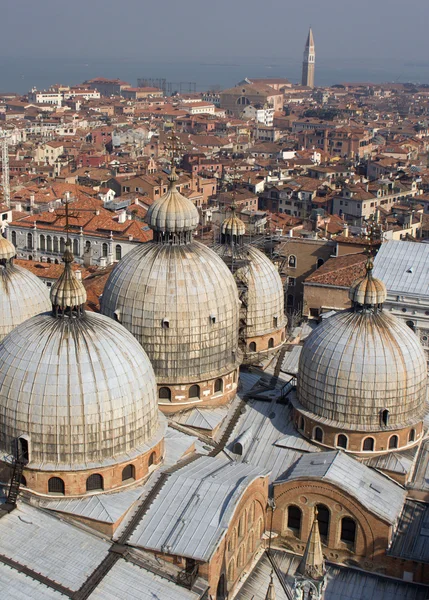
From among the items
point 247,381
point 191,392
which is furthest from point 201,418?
point 247,381

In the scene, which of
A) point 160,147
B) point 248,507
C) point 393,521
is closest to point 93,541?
point 248,507

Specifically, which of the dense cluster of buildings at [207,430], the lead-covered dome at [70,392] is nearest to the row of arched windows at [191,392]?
the dense cluster of buildings at [207,430]

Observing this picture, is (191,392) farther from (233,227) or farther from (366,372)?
(233,227)

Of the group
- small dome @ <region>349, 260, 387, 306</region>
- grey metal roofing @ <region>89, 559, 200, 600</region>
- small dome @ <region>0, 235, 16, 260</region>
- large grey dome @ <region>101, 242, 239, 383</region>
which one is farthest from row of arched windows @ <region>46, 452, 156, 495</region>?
small dome @ <region>0, 235, 16, 260</region>

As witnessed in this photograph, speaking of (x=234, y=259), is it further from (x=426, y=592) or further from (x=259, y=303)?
(x=426, y=592)

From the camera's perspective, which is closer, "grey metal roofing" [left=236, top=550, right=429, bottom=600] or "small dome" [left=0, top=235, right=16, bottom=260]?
"grey metal roofing" [left=236, top=550, right=429, bottom=600]

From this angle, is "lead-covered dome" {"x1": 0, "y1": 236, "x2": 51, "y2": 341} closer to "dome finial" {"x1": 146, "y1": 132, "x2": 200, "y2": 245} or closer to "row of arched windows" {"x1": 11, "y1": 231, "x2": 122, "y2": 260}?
"dome finial" {"x1": 146, "y1": 132, "x2": 200, "y2": 245}
